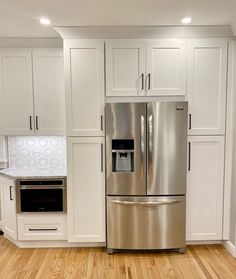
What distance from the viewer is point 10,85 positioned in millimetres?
3232

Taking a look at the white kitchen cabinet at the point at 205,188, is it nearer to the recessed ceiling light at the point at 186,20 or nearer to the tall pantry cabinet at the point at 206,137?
the tall pantry cabinet at the point at 206,137

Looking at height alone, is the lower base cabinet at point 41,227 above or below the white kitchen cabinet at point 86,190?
below

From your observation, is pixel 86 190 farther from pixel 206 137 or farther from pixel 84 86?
pixel 206 137

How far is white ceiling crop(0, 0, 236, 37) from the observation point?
2.20 m

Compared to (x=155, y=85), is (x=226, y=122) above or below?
below

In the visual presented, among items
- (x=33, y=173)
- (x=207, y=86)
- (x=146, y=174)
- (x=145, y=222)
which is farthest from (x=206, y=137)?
(x=33, y=173)

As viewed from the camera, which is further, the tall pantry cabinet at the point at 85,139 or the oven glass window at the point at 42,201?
the oven glass window at the point at 42,201

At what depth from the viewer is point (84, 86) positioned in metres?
2.92

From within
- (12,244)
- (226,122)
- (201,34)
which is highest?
(201,34)

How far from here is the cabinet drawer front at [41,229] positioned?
10.2ft

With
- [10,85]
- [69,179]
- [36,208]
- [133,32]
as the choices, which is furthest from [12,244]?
[133,32]

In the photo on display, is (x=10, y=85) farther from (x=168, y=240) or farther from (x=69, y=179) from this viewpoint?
(x=168, y=240)

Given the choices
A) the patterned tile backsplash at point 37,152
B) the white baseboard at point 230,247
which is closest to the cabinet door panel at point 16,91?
the patterned tile backsplash at point 37,152

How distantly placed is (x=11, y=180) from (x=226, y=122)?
2500 millimetres
